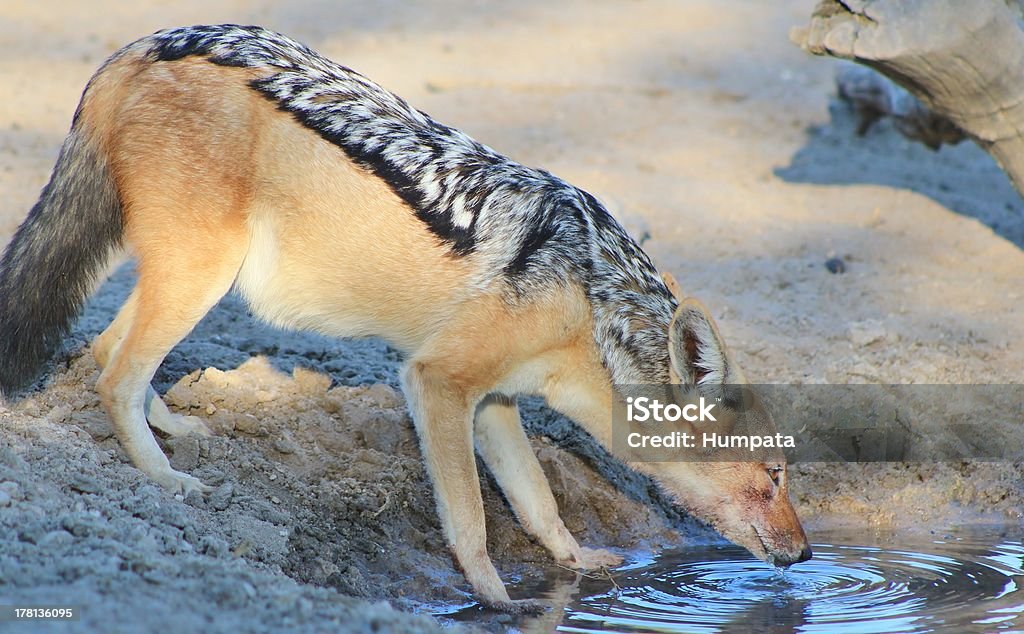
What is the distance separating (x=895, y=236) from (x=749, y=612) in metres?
5.04

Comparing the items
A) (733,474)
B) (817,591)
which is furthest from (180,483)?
(817,591)

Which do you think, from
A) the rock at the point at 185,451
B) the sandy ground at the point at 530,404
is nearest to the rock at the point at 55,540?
the sandy ground at the point at 530,404

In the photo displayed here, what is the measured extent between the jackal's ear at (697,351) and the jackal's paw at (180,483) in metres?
2.22

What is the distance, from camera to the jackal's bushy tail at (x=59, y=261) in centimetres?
542

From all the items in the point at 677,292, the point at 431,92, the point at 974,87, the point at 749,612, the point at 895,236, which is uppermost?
the point at 431,92

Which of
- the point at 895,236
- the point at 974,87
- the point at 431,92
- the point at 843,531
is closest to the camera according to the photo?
the point at 843,531

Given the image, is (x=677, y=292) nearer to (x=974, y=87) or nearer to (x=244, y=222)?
(x=244, y=222)

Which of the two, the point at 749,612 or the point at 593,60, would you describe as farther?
the point at 593,60

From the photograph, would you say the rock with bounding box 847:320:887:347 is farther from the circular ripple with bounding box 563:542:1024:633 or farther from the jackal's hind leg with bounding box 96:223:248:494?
the jackal's hind leg with bounding box 96:223:248:494

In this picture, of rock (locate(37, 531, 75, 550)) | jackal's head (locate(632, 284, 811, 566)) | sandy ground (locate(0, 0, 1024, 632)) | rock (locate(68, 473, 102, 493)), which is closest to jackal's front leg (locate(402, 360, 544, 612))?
sandy ground (locate(0, 0, 1024, 632))

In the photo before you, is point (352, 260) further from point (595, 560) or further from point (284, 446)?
point (595, 560)

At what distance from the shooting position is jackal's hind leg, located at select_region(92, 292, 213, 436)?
5.66 meters

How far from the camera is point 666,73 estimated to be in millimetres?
12828

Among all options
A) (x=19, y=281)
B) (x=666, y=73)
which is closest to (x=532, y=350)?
(x=19, y=281)
